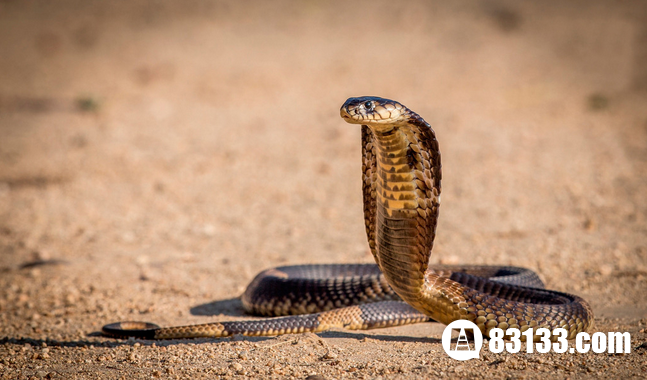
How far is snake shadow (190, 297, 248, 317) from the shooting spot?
6.59m

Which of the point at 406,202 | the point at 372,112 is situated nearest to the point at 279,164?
the point at 406,202

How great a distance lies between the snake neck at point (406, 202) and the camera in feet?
13.8

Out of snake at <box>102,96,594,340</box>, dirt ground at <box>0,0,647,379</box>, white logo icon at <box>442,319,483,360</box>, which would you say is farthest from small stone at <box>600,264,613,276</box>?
white logo icon at <box>442,319,483,360</box>

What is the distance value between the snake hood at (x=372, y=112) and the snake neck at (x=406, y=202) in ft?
0.65

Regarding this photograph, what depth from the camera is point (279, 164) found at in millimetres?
13711

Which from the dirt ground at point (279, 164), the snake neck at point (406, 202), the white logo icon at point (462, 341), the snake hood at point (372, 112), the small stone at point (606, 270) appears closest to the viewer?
the snake hood at point (372, 112)

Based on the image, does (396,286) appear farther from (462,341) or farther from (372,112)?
Result: (372,112)

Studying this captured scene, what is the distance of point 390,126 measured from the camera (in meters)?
4.11

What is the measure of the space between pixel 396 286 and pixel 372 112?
4.94ft

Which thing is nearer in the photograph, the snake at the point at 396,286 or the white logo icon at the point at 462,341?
the snake at the point at 396,286

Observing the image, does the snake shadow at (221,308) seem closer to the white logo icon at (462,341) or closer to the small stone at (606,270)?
the white logo icon at (462,341)

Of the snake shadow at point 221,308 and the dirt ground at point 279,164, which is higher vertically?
the dirt ground at point 279,164

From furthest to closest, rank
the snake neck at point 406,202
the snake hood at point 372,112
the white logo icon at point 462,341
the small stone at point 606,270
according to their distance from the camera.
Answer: the small stone at point 606,270 < the white logo icon at point 462,341 < the snake neck at point 406,202 < the snake hood at point 372,112

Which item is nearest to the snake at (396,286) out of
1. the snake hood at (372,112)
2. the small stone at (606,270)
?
the snake hood at (372,112)
